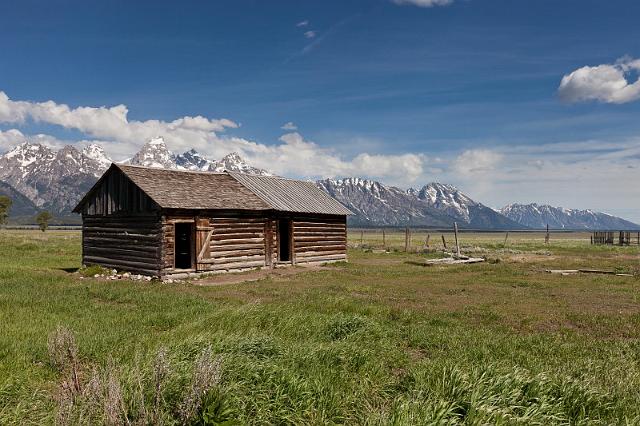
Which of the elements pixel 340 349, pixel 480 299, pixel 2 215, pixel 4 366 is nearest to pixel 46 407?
pixel 4 366

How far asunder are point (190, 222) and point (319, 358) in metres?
18.8

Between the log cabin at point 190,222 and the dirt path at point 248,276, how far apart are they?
76cm

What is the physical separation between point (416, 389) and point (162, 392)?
3.30m

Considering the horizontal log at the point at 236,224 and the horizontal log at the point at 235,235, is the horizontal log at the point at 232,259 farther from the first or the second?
the horizontal log at the point at 236,224

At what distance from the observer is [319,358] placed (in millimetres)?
8000

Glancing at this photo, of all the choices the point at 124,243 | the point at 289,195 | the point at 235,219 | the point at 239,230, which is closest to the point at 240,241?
the point at 239,230

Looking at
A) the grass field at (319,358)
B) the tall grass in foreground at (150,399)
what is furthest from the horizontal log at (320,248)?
the tall grass in foreground at (150,399)

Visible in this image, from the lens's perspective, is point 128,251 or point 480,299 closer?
point 480,299

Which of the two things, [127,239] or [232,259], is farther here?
[232,259]

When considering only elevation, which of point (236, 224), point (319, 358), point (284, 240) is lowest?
point (319, 358)

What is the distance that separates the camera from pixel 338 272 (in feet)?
92.5

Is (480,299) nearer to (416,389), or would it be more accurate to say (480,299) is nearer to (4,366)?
(416,389)

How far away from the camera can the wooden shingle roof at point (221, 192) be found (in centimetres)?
2536

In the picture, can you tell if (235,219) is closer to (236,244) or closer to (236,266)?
(236,244)
